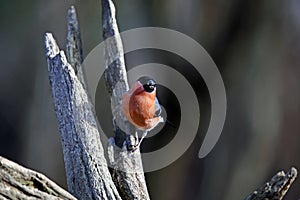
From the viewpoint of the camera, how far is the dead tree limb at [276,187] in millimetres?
513

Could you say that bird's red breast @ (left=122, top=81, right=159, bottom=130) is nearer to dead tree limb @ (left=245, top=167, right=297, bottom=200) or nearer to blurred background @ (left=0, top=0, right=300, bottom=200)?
dead tree limb @ (left=245, top=167, right=297, bottom=200)

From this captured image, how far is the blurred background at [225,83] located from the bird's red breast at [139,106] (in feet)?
2.31

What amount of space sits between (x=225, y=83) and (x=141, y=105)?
760mm

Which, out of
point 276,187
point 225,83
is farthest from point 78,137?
point 225,83

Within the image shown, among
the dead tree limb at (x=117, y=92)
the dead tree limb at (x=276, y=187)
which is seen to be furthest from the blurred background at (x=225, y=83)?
the dead tree limb at (x=276, y=187)

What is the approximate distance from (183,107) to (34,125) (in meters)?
0.50

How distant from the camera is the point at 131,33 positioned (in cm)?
142

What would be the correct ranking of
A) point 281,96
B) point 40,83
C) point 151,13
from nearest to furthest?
point 281,96 < point 151,13 < point 40,83

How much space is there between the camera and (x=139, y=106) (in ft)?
2.14

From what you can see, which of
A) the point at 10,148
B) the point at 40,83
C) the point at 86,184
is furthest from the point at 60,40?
the point at 86,184

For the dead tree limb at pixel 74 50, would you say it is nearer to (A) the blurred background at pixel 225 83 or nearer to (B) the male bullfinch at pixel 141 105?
(B) the male bullfinch at pixel 141 105

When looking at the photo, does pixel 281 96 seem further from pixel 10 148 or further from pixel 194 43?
pixel 10 148

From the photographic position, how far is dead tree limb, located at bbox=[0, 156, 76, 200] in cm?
43

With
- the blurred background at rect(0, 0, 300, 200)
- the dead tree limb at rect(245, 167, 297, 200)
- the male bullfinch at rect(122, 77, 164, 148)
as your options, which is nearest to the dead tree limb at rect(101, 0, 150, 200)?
the male bullfinch at rect(122, 77, 164, 148)
